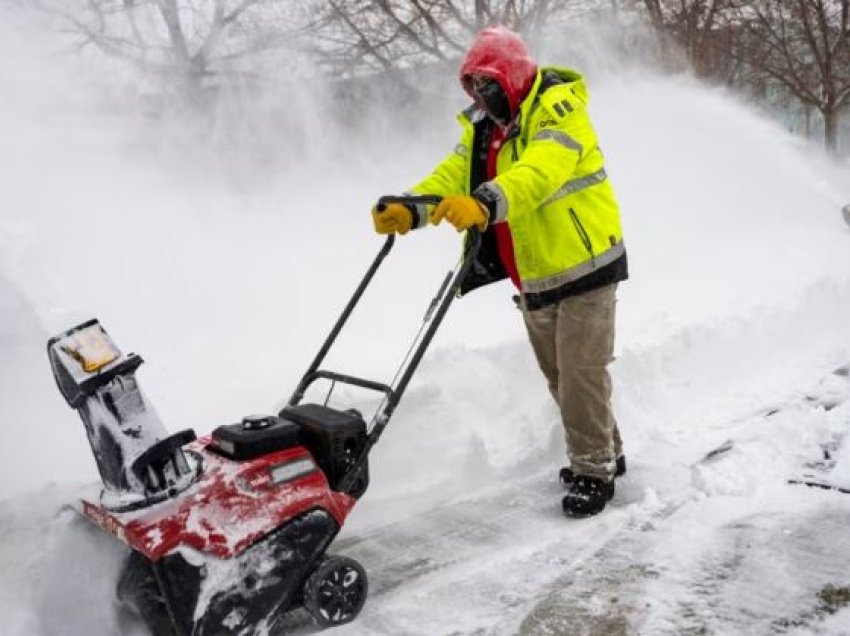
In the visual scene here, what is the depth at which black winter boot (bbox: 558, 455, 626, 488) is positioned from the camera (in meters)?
3.57

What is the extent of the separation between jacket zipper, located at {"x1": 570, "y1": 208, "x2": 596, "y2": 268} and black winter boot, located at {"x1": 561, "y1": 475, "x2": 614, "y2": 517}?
0.98 m

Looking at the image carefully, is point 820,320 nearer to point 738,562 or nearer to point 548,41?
point 738,562

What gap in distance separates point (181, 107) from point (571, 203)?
752 centimetres

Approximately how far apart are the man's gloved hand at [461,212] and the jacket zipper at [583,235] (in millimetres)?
649

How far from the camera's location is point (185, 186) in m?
8.79

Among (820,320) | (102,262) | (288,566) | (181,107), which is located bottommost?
(820,320)

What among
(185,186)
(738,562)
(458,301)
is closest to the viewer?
(738,562)

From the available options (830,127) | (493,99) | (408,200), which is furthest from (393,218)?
(830,127)

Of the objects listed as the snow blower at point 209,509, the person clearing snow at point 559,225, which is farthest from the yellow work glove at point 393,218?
the snow blower at point 209,509

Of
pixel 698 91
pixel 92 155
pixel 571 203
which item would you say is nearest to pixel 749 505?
pixel 571 203

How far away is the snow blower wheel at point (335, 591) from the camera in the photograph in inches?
96.2

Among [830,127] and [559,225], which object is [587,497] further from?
[830,127]

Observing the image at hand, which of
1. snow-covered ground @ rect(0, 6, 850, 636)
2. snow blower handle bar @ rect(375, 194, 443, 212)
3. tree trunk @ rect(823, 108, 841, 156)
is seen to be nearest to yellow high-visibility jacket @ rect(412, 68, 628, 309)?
snow blower handle bar @ rect(375, 194, 443, 212)

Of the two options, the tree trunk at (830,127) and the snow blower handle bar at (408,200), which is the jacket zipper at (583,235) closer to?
the snow blower handle bar at (408,200)
